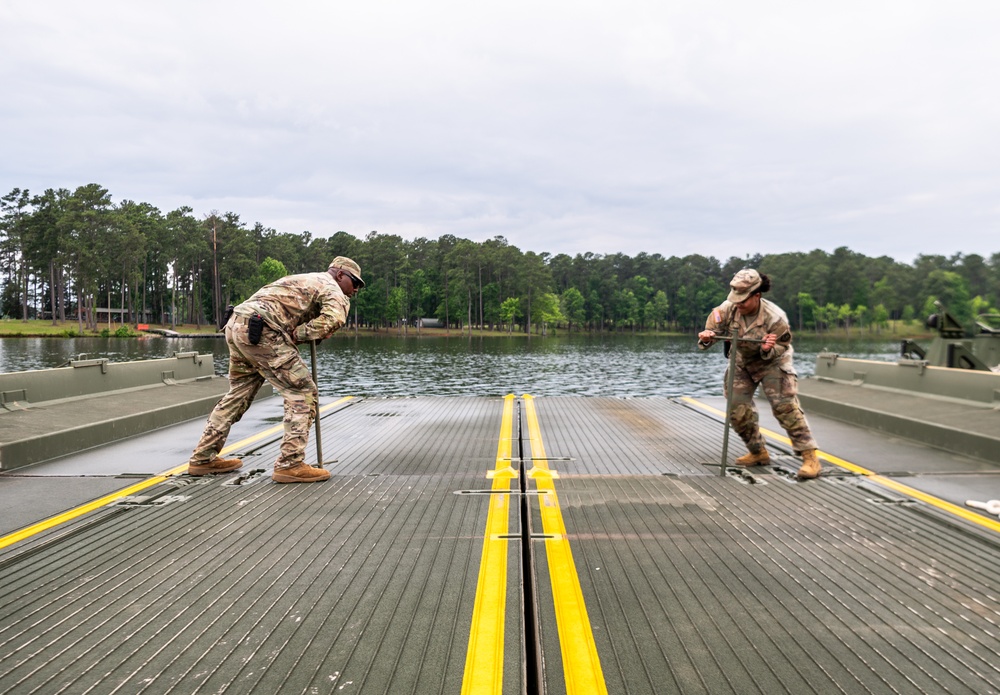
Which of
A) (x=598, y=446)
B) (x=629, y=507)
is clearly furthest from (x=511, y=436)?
(x=629, y=507)

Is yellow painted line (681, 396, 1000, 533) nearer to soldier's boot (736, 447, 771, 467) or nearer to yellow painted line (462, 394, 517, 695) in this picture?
soldier's boot (736, 447, 771, 467)

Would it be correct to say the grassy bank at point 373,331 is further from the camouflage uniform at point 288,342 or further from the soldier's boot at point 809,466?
the camouflage uniform at point 288,342

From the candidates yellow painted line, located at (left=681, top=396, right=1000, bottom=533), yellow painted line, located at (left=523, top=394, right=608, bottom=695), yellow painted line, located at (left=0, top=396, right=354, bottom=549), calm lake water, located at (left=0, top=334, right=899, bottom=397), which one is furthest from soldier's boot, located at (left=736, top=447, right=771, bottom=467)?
calm lake water, located at (left=0, top=334, right=899, bottom=397)

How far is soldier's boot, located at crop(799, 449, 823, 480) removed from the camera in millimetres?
5273

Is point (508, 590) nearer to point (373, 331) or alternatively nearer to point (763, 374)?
point (763, 374)

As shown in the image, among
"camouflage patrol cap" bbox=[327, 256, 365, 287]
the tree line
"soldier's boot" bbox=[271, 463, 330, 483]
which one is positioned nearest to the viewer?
"soldier's boot" bbox=[271, 463, 330, 483]

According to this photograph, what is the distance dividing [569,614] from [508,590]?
0.36m

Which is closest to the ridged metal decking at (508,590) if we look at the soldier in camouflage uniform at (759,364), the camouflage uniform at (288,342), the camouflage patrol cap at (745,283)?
the camouflage uniform at (288,342)

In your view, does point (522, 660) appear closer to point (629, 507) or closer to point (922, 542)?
point (629, 507)

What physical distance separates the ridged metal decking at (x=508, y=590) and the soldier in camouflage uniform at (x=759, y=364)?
0.50 metres

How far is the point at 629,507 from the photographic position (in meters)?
4.43

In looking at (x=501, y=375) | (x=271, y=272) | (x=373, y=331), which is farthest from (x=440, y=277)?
(x=501, y=375)

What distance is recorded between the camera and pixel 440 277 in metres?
105

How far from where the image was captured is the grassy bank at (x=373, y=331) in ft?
223
